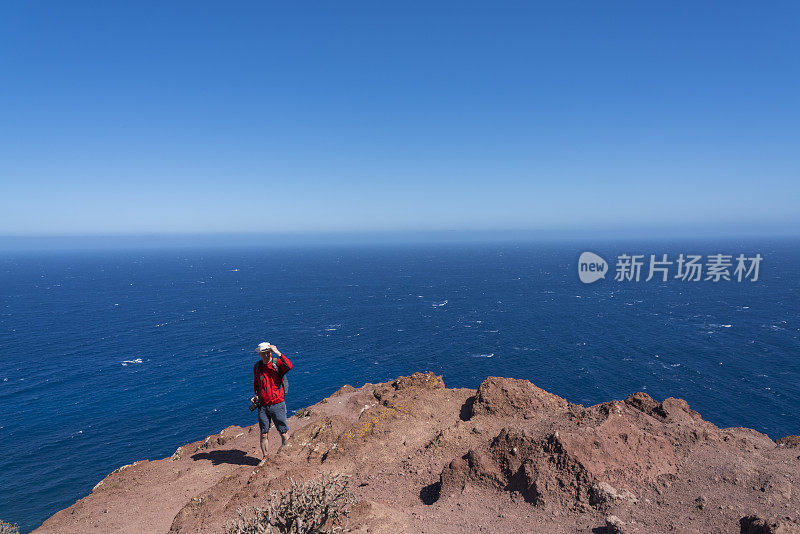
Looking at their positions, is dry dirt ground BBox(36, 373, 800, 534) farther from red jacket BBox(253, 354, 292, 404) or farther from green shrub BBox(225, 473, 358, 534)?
red jacket BBox(253, 354, 292, 404)

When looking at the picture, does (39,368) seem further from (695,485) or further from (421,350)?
(695,485)

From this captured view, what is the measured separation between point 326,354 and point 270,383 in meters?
51.3

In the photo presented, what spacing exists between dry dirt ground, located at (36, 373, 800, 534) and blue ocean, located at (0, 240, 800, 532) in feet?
78.5

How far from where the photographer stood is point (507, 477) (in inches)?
440

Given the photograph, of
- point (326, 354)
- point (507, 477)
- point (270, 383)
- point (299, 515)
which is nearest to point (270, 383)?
point (270, 383)

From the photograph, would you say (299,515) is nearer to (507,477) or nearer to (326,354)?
(507,477)

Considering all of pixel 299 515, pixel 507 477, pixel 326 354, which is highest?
pixel 299 515

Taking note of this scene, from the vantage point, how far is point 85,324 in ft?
265

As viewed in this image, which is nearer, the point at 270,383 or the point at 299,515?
the point at 299,515

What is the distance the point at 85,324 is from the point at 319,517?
3842 inches

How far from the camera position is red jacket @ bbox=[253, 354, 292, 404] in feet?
41.7

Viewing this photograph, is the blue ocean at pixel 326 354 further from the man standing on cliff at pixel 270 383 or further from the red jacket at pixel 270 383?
the red jacket at pixel 270 383

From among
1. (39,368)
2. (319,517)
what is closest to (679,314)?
(319,517)

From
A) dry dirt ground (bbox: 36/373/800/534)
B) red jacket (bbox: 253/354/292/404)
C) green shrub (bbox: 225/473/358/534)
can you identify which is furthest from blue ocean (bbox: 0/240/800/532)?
green shrub (bbox: 225/473/358/534)
